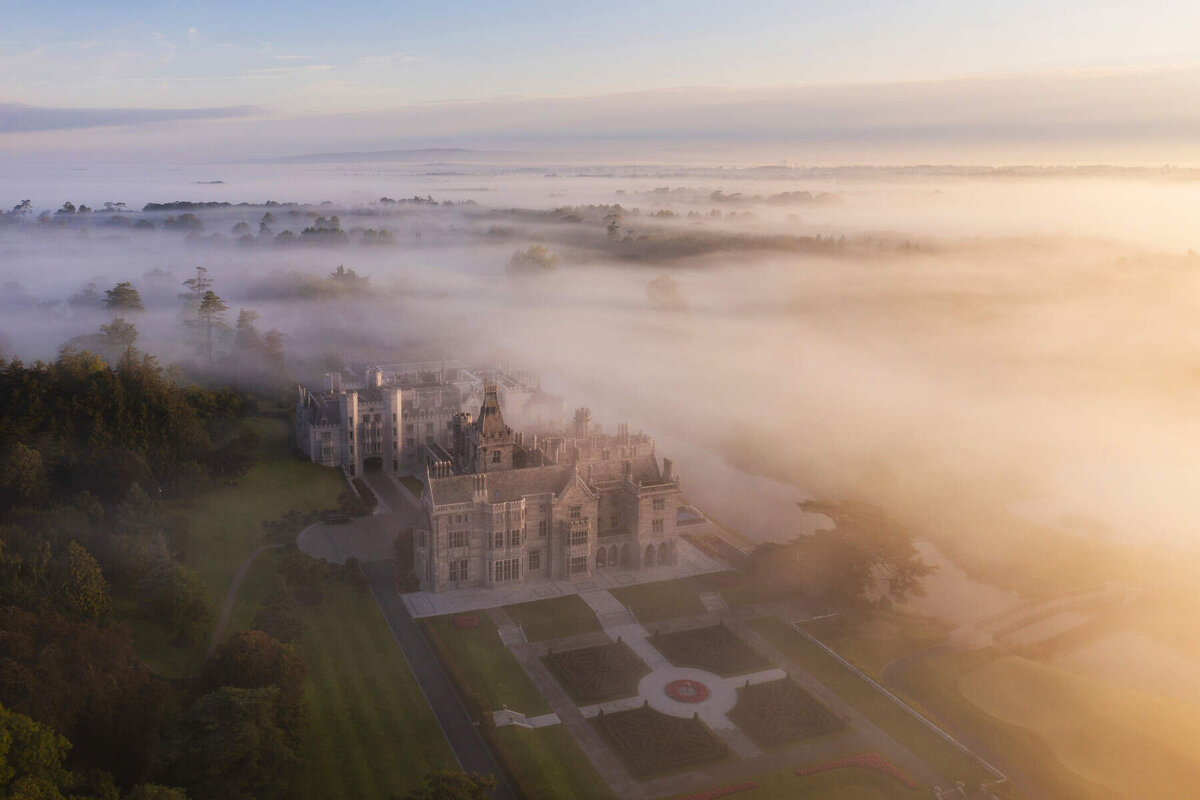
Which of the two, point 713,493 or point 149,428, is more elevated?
point 149,428

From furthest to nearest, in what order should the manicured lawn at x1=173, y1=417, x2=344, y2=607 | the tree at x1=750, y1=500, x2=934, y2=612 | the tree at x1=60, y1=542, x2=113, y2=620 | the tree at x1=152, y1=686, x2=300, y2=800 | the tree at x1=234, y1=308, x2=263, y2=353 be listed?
the tree at x1=234, y1=308, x2=263, y2=353
the manicured lawn at x1=173, y1=417, x2=344, y2=607
the tree at x1=750, y1=500, x2=934, y2=612
the tree at x1=60, y1=542, x2=113, y2=620
the tree at x1=152, y1=686, x2=300, y2=800

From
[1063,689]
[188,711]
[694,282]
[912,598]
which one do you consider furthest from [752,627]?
[694,282]

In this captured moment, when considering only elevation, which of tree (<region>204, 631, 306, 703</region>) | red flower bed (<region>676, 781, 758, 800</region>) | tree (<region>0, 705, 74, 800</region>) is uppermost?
tree (<region>0, 705, 74, 800</region>)

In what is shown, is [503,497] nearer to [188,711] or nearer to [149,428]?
[188,711]

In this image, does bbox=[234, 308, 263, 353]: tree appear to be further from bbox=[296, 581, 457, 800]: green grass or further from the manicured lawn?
bbox=[296, 581, 457, 800]: green grass

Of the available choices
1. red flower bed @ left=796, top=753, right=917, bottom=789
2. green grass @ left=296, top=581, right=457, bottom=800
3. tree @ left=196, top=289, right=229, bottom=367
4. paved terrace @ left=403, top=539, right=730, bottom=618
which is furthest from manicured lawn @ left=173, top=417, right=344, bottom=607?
red flower bed @ left=796, top=753, right=917, bottom=789

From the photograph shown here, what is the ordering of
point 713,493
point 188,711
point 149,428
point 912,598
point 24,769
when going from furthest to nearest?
point 713,493, point 149,428, point 912,598, point 188,711, point 24,769

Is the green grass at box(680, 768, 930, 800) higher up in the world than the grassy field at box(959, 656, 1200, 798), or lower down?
lower down
